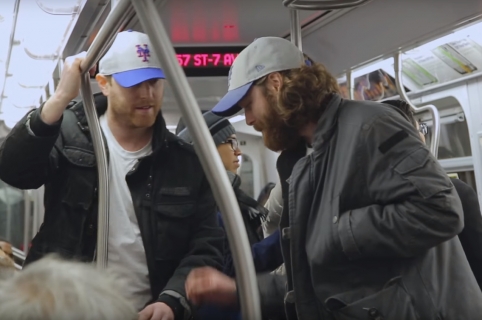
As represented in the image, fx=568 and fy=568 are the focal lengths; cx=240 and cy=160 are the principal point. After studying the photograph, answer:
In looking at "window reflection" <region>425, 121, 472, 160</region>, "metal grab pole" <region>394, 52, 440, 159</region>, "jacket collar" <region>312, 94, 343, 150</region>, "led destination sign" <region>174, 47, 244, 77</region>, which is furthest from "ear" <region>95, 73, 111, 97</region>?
"window reflection" <region>425, 121, 472, 160</region>

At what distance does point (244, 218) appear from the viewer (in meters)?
2.33

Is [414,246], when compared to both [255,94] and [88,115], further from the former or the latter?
[88,115]

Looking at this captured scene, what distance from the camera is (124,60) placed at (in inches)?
67.5

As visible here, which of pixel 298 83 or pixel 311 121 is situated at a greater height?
pixel 298 83

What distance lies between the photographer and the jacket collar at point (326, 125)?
57.9 inches

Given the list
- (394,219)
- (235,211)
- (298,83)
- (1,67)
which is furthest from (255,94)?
(1,67)

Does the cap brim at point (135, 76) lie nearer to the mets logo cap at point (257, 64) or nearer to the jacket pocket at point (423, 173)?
the mets logo cap at point (257, 64)

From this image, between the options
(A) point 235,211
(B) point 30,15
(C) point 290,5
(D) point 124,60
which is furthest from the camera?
(B) point 30,15

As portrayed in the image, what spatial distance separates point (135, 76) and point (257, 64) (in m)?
0.38

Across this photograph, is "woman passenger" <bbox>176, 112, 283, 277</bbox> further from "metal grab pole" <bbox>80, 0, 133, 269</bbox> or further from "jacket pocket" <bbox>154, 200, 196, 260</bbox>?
"metal grab pole" <bbox>80, 0, 133, 269</bbox>

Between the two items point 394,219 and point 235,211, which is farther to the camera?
Answer: point 394,219

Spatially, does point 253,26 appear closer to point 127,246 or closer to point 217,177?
point 127,246

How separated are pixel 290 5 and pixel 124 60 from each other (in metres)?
0.59

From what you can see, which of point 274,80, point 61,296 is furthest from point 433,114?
point 61,296
